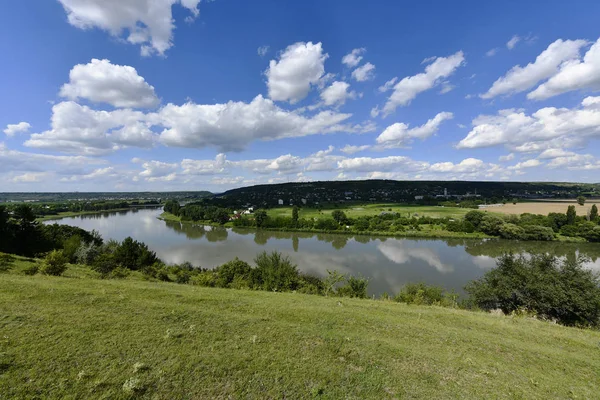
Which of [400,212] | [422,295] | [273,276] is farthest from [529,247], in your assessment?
[400,212]

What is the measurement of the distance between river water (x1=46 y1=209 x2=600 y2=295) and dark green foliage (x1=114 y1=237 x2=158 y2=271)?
40.5ft

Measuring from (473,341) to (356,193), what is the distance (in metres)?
181

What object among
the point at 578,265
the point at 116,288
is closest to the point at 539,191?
the point at 578,265

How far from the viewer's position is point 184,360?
6117mm

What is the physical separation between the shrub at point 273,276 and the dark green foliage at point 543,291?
598 inches

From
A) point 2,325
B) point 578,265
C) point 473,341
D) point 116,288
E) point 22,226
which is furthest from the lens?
point 22,226

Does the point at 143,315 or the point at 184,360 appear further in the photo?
the point at 143,315

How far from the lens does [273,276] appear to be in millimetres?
25672

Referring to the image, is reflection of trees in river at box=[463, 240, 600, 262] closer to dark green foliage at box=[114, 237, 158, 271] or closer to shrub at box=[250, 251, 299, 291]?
shrub at box=[250, 251, 299, 291]

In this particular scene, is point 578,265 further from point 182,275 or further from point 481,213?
point 481,213

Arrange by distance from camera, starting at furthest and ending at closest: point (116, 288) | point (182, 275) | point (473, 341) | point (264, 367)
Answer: point (182, 275), point (116, 288), point (473, 341), point (264, 367)

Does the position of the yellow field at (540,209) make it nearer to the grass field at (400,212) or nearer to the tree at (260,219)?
the grass field at (400,212)

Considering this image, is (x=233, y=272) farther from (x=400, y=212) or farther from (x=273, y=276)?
(x=400, y=212)

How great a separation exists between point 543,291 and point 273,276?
2033 cm
